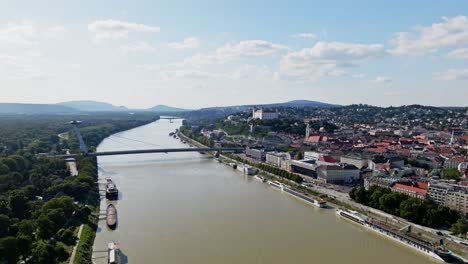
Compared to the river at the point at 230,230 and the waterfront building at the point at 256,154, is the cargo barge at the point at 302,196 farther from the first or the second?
the waterfront building at the point at 256,154

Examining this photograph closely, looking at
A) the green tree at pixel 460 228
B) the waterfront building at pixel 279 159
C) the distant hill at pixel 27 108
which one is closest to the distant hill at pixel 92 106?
the distant hill at pixel 27 108

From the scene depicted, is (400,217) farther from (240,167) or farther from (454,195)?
(240,167)

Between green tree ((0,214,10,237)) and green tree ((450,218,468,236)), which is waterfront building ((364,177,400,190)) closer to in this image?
green tree ((450,218,468,236))

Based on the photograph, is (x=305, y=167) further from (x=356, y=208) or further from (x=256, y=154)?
(x=356, y=208)

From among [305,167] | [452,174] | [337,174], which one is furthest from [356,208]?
[452,174]

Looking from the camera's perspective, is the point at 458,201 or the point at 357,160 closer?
the point at 458,201
